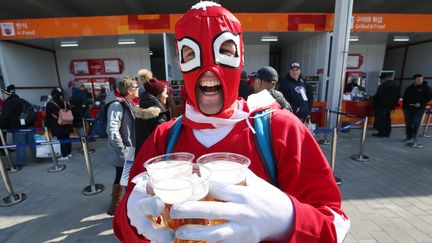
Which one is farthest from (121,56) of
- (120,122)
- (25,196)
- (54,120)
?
(120,122)

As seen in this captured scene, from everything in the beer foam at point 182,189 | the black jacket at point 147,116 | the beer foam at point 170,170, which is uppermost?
the beer foam at point 170,170

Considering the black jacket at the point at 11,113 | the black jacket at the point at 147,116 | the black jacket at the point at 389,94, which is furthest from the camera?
the black jacket at the point at 389,94

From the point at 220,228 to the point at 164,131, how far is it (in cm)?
63

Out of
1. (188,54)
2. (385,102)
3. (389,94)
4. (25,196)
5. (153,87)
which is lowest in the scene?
(25,196)

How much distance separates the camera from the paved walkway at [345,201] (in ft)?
9.07

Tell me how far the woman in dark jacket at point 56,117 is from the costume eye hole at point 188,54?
17.3ft

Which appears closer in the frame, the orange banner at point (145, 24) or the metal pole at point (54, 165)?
the metal pole at point (54, 165)

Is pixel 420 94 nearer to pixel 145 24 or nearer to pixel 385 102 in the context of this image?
pixel 385 102

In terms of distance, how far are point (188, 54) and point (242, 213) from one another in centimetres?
69

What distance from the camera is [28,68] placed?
29.0 feet

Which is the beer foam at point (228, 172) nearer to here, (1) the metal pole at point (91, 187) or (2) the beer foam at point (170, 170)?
(2) the beer foam at point (170, 170)

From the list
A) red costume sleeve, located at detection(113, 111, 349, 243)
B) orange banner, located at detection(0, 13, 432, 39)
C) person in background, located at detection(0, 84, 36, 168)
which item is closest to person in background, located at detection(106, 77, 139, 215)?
red costume sleeve, located at detection(113, 111, 349, 243)

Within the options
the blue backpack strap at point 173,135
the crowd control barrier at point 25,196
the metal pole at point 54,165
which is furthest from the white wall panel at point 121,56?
the blue backpack strap at point 173,135

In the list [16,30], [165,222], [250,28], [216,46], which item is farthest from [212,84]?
[16,30]
